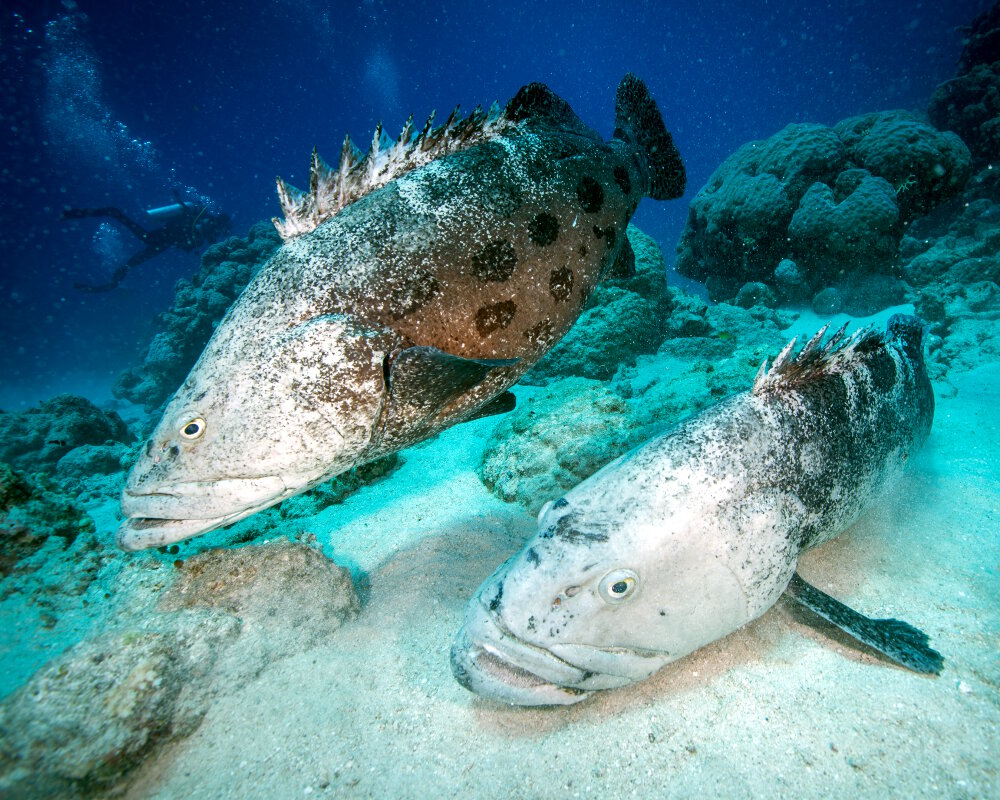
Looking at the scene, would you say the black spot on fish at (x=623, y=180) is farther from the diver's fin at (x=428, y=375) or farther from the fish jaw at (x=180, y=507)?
the fish jaw at (x=180, y=507)

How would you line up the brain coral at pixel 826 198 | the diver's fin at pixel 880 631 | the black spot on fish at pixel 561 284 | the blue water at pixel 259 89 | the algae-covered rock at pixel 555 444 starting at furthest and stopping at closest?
the blue water at pixel 259 89 → the brain coral at pixel 826 198 → the algae-covered rock at pixel 555 444 → the black spot on fish at pixel 561 284 → the diver's fin at pixel 880 631

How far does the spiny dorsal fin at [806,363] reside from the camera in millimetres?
2680

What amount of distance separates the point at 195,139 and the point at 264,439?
82591mm

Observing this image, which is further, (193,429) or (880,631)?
(880,631)

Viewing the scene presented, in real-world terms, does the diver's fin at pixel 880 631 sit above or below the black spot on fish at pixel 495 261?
below

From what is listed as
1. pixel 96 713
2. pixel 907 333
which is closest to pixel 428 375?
pixel 96 713

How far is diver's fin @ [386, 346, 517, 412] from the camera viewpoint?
7.35ft

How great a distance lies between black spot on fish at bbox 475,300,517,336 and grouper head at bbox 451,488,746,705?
1.27 metres

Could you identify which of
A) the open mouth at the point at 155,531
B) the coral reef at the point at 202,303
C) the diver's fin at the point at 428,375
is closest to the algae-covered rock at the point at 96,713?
the open mouth at the point at 155,531

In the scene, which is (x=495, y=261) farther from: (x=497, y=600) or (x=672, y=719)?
(x=672, y=719)

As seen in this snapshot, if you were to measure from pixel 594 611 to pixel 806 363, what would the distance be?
2.10 metres

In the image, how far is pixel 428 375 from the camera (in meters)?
2.28

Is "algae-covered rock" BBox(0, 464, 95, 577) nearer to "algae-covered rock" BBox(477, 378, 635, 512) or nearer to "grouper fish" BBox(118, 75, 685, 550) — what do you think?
"grouper fish" BBox(118, 75, 685, 550)

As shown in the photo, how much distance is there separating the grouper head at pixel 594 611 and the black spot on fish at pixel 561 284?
1.51 metres
